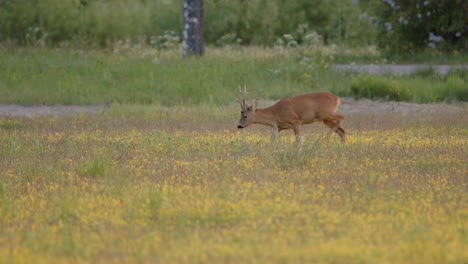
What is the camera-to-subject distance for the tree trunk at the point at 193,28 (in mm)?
22625

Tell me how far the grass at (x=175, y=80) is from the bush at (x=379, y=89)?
0.03 m

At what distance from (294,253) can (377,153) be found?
5.47 meters

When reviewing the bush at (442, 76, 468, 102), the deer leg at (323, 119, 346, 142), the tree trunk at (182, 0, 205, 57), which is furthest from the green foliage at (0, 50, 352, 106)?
the deer leg at (323, 119, 346, 142)

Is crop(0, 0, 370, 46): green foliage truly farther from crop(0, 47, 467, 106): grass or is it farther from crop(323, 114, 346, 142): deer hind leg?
crop(323, 114, 346, 142): deer hind leg

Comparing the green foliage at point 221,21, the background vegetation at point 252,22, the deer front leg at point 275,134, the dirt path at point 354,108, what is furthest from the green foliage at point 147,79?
the green foliage at point 221,21

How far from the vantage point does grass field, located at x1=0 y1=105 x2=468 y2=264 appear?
583cm

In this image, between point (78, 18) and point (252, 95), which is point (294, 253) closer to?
point (252, 95)

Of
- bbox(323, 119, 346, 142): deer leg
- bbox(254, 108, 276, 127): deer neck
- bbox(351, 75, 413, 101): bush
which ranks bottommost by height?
bbox(351, 75, 413, 101): bush

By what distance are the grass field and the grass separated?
5854 millimetres

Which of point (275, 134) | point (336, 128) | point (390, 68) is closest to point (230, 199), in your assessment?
point (275, 134)

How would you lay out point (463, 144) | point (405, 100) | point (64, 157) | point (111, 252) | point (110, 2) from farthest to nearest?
point (110, 2), point (405, 100), point (463, 144), point (64, 157), point (111, 252)

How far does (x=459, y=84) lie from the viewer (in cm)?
1905

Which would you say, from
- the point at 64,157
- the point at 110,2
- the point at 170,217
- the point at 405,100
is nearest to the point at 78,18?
the point at 110,2

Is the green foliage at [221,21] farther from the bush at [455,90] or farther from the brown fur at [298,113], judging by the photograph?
the brown fur at [298,113]
